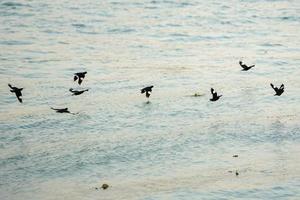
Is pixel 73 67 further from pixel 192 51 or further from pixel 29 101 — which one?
pixel 192 51

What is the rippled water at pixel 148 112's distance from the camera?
906 cm

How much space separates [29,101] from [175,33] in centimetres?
1047

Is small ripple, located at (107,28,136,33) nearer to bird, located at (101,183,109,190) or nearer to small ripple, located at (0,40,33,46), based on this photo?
small ripple, located at (0,40,33,46)

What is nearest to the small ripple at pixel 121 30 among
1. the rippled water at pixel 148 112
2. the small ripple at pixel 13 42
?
the rippled water at pixel 148 112

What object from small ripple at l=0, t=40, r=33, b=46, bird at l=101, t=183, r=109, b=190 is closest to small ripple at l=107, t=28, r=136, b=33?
small ripple at l=0, t=40, r=33, b=46

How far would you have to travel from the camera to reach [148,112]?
41.6 feet

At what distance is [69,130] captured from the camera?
11375 millimetres

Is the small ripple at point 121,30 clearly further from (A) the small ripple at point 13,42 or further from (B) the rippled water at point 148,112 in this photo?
(A) the small ripple at point 13,42

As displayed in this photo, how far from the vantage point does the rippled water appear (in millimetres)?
9062

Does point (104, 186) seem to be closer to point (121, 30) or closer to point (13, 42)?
point (13, 42)

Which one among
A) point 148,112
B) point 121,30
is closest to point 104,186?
point 148,112

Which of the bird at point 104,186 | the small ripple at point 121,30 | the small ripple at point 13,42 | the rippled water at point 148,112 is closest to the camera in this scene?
the bird at point 104,186

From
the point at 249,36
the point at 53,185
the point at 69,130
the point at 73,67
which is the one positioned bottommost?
the point at 53,185

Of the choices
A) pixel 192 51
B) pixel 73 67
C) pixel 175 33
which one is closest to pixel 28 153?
pixel 73 67
